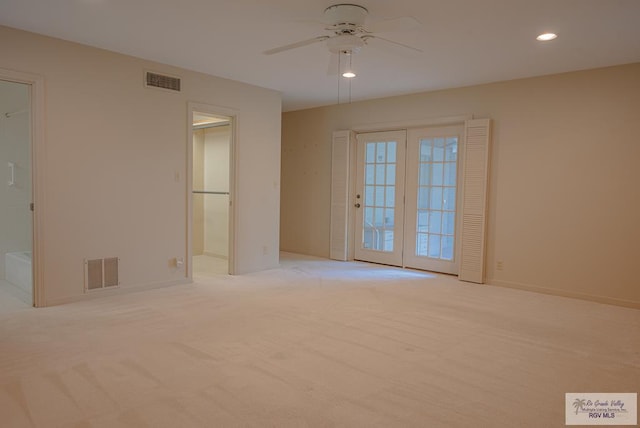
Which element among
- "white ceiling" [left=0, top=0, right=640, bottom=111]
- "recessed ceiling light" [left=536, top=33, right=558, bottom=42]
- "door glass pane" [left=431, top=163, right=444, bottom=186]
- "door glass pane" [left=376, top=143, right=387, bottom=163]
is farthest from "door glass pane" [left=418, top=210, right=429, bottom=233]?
"recessed ceiling light" [left=536, top=33, right=558, bottom=42]

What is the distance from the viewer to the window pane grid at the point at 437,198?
19.2ft

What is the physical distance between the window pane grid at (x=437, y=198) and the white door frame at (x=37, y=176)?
4.58m

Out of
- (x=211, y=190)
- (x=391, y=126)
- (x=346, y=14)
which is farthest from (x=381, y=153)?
(x=346, y=14)

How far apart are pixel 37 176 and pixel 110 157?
690mm

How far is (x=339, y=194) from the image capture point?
698 cm

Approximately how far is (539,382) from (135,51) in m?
4.56

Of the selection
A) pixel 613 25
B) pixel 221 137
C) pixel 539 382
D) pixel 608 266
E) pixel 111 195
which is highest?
pixel 613 25

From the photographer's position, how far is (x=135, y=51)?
14.2ft

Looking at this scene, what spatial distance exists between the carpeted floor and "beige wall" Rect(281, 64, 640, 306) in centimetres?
41

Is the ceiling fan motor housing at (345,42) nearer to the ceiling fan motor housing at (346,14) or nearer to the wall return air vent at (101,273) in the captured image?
the ceiling fan motor housing at (346,14)

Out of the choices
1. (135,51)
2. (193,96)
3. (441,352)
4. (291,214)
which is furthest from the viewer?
(291,214)

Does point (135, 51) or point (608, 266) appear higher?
point (135, 51)

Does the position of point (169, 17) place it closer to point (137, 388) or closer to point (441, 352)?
point (137, 388)

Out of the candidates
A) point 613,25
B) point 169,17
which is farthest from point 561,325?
point 169,17
